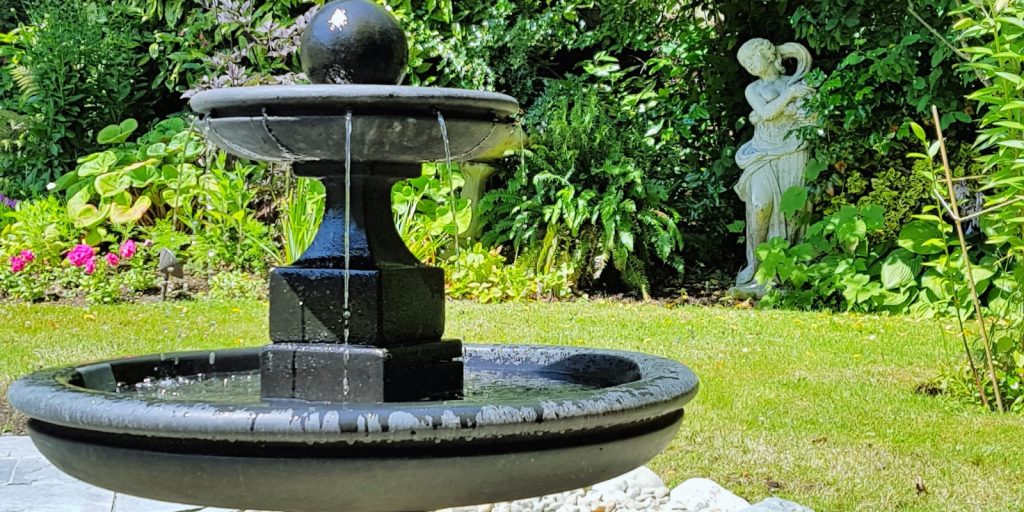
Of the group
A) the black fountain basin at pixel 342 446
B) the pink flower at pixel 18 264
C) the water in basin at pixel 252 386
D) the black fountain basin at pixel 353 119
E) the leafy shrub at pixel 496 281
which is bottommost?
the leafy shrub at pixel 496 281

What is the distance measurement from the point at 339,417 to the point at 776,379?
380cm

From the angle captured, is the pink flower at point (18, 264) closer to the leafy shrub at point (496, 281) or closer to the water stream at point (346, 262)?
the leafy shrub at point (496, 281)

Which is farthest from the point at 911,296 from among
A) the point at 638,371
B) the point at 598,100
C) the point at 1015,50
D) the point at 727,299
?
the point at 638,371

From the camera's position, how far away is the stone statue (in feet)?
28.4

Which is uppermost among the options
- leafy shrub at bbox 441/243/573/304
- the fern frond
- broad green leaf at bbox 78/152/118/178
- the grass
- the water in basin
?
the fern frond

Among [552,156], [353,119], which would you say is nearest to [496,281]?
[552,156]

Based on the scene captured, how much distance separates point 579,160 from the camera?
9008 mm

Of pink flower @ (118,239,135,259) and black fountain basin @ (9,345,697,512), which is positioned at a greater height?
black fountain basin @ (9,345,697,512)

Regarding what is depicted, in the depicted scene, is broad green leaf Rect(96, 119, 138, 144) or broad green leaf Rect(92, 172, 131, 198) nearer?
broad green leaf Rect(92, 172, 131, 198)

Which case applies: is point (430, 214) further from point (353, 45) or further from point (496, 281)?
point (353, 45)

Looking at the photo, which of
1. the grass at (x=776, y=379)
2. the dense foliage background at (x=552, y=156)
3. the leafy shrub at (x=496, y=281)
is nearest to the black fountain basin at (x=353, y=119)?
the grass at (x=776, y=379)

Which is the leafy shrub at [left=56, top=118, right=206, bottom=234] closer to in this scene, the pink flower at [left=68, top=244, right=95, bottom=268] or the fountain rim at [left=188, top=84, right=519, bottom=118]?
the pink flower at [left=68, top=244, right=95, bottom=268]

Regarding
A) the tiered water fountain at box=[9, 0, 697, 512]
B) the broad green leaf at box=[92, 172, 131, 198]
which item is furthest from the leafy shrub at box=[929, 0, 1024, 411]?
the broad green leaf at box=[92, 172, 131, 198]

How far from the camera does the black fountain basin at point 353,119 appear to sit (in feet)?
7.57
